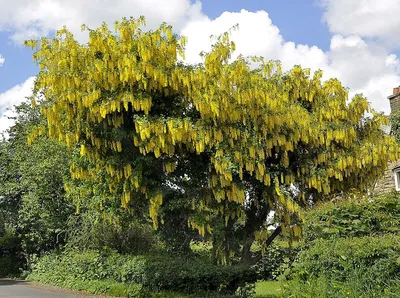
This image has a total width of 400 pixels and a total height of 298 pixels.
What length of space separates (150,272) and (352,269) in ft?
28.0

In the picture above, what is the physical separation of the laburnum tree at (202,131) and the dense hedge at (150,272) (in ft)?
2.60

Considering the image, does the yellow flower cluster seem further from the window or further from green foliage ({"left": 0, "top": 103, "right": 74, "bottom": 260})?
the window

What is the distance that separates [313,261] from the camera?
7613mm

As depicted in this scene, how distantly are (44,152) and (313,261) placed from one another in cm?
1516

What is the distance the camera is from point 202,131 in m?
9.83

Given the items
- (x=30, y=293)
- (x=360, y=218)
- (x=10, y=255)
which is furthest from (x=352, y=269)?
(x=10, y=255)

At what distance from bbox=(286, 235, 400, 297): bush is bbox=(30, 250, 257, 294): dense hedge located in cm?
454

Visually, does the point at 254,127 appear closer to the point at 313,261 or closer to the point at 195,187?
the point at 195,187

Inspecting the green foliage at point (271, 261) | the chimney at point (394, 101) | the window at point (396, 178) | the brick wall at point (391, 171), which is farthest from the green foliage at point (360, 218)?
the chimney at point (394, 101)

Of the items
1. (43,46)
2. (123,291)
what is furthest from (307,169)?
(123,291)

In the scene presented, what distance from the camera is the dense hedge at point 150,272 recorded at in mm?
12125

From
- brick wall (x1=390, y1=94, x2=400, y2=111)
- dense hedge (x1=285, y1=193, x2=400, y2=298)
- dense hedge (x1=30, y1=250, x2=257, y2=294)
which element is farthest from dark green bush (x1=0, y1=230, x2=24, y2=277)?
dense hedge (x1=285, y1=193, x2=400, y2=298)

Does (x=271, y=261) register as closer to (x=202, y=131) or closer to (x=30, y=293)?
(x=202, y=131)

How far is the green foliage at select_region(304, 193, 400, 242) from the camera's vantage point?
310 inches
